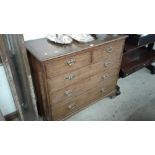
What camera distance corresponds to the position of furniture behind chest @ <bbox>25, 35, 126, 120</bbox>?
125cm

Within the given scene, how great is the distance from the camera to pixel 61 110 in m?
1.61

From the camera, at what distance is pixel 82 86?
1.61 meters

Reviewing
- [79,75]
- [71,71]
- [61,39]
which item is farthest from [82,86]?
[61,39]

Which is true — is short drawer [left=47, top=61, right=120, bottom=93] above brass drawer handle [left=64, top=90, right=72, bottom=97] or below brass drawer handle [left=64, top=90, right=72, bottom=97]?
above

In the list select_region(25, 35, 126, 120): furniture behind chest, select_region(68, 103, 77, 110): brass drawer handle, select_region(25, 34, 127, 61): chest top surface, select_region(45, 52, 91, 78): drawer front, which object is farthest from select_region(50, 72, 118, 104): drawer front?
select_region(25, 34, 127, 61): chest top surface

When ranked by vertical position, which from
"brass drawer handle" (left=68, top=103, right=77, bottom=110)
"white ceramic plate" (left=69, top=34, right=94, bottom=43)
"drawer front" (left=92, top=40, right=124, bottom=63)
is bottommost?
"brass drawer handle" (left=68, top=103, right=77, bottom=110)

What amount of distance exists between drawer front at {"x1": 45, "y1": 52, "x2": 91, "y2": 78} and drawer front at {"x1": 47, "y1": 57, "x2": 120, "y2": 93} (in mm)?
51

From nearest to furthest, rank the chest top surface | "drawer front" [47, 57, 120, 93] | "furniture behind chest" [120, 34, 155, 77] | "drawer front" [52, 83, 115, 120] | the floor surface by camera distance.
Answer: the chest top surface < "drawer front" [47, 57, 120, 93] < "drawer front" [52, 83, 115, 120] < the floor surface < "furniture behind chest" [120, 34, 155, 77]

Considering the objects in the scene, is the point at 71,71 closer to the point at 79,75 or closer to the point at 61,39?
the point at 79,75

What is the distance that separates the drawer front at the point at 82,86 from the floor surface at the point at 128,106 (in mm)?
299

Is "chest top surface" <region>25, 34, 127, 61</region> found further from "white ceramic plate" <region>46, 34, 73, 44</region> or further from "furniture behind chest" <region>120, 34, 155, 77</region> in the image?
"furniture behind chest" <region>120, 34, 155, 77</region>
